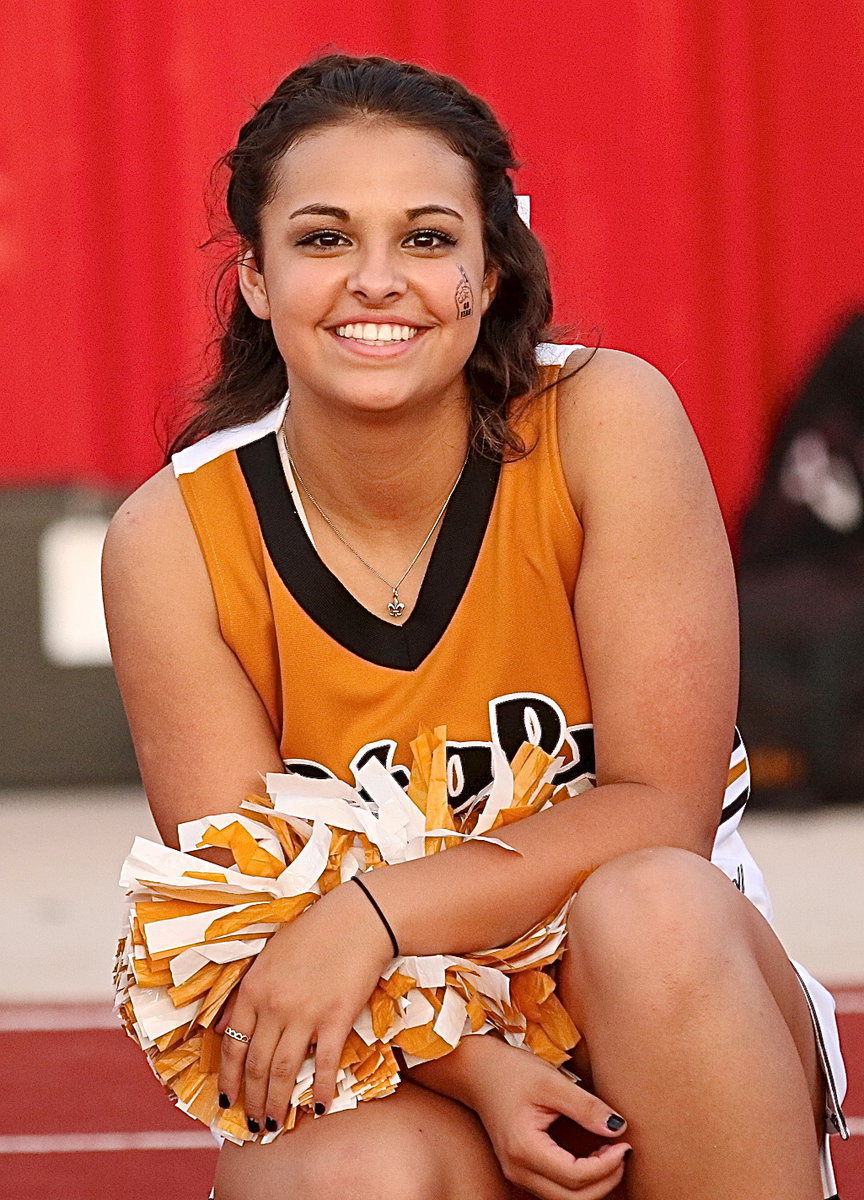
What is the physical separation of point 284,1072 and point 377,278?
2.33ft

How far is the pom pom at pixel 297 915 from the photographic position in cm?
164

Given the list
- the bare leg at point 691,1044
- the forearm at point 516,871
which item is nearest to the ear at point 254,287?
the forearm at point 516,871

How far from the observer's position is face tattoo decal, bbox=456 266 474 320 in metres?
1.78

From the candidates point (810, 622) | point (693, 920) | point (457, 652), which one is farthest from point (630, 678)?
point (810, 622)

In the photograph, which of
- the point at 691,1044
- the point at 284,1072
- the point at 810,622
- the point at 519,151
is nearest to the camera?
the point at 691,1044

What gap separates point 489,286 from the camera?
190 centimetres

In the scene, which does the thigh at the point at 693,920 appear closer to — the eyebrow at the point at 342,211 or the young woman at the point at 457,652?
the young woman at the point at 457,652

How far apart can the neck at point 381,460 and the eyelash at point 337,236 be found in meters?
0.16

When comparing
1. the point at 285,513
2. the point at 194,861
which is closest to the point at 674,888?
the point at 194,861

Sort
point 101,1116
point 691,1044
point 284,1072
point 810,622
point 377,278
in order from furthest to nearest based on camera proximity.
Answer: point 810,622 < point 101,1116 < point 377,278 < point 284,1072 < point 691,1044

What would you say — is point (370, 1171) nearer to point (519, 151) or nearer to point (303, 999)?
point (303, 999)

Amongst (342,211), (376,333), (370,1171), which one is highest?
(342,211)

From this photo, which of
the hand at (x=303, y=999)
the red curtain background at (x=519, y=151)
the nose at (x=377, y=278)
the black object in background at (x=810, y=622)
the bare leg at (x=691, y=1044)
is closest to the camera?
the bare leg at (x=691, y=1044)

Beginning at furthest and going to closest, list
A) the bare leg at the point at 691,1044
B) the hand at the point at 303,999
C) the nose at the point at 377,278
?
the nose at the point at 377,278
the hand at the point at 303,999
the bare leg at the point at 691,1044
